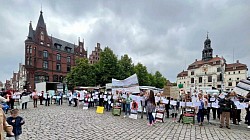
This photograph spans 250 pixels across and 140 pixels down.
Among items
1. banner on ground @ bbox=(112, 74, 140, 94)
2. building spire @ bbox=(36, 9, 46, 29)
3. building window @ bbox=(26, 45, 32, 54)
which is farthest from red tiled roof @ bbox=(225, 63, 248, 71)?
banner on ground @ bbox=(112, 74, 140, 94)

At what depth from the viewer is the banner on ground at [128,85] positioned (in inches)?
694

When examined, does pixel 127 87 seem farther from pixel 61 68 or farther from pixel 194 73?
pixel 194 73

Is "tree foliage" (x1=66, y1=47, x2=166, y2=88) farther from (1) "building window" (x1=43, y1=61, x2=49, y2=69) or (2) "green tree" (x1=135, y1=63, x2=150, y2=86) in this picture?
(1) "building window" (x1=43, y1=61, x2=49, y2=69)

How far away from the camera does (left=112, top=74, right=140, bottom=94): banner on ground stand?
17.6m

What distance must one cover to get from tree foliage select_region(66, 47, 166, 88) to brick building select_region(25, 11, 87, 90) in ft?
64.3

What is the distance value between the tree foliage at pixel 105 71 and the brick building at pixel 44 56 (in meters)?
19.6

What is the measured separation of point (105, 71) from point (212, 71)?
77.8 metres

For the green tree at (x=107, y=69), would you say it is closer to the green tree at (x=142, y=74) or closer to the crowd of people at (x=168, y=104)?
the crowd of people at (x=168, y=104)

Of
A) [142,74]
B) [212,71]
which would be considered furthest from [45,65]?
[212,71]

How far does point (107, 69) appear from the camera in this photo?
37.7 meters

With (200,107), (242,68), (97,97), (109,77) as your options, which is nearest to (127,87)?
(97,97)

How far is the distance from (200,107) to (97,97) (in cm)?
1145

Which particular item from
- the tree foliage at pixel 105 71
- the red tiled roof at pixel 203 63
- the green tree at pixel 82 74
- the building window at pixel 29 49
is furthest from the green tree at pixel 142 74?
the red tiled roof at pixel 203 63

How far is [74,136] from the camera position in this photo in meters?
8.29
